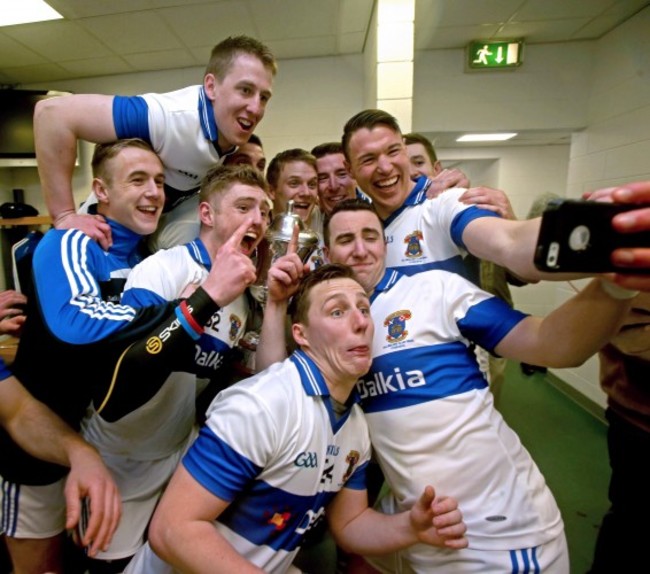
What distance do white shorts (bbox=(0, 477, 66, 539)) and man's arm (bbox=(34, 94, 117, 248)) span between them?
915mm

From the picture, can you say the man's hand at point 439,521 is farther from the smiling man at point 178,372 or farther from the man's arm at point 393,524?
the smiling man at point 178,372

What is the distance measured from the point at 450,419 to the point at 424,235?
70 cm

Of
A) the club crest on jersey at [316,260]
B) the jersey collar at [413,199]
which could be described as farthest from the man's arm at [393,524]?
the jersey collar at [413,199]

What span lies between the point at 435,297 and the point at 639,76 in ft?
11.1

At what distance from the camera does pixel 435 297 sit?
1260 millimetres

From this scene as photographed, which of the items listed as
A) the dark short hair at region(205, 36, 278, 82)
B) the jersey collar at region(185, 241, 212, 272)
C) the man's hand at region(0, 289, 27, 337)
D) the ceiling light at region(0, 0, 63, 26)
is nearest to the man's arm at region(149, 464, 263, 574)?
the jersey collar at region(185, 241, 212, 272)

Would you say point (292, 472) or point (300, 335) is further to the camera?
point (300, 335)

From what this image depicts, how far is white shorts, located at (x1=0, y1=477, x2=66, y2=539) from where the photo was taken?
1.32 m

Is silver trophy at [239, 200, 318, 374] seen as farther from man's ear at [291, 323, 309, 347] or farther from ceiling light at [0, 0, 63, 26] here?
ceiling light at [0, 0, 63, 26]

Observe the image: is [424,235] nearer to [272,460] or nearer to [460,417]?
[460,417]

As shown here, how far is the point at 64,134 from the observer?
1364 mm

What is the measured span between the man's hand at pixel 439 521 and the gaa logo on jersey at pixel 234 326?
2.73ft

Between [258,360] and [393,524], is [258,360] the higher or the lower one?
the higher one

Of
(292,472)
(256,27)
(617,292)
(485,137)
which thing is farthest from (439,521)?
(485,137)
